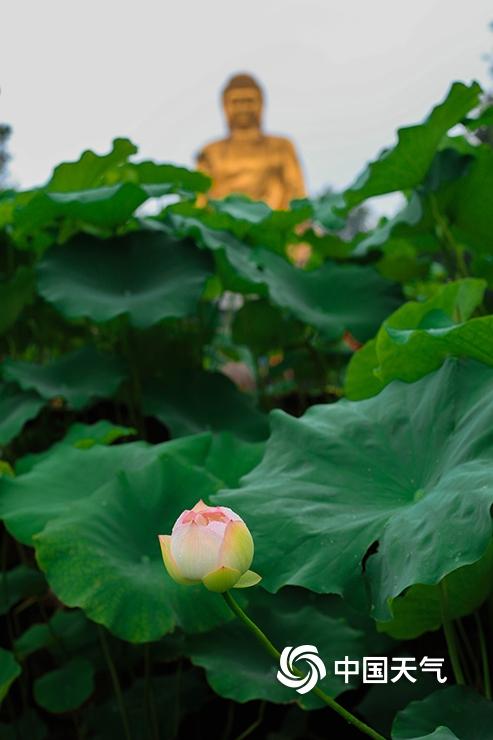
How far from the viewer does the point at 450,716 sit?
69 centimetres

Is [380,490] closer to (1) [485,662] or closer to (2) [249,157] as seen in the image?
(1) [485,662]

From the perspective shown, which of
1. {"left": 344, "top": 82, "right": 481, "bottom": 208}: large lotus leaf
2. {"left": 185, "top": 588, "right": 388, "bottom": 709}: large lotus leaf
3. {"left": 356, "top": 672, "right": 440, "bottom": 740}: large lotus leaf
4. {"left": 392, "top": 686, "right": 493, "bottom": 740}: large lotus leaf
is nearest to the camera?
{"left": 392, "top": 686, "right": 493, "bottom": 740}: large lotus leaf

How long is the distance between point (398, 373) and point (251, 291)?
0.60 m

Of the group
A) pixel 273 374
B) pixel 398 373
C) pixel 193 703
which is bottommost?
pixel 193 703

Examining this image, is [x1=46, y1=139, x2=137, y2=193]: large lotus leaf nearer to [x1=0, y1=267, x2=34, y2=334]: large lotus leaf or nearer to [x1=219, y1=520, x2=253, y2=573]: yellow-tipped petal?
[x1=0, y1=267, x2=34, y2=334]: large lotus leaf

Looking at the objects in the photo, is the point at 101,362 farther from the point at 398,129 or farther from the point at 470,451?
the point at 470,451

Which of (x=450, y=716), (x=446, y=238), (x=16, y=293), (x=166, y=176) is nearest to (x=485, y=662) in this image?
(x=450, y=716)

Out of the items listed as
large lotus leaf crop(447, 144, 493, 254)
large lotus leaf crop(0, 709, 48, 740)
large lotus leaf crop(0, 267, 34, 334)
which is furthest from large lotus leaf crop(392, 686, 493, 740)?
large lotus leaf crop(0, 267, 34, 334)

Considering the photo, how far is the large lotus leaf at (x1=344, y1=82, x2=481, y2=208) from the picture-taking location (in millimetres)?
1218

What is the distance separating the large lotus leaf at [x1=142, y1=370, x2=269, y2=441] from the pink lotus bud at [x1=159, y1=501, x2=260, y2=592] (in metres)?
0.78

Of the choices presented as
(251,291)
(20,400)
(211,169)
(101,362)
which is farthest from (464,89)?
(211,169)

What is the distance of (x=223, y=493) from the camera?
740mm

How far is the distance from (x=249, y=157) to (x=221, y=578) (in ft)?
17.7

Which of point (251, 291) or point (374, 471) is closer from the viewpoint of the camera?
point (374, 471)
